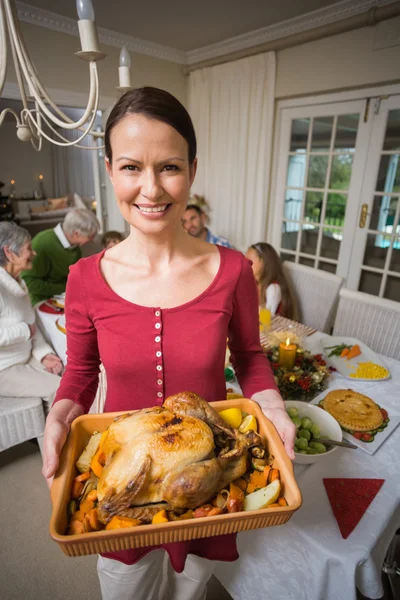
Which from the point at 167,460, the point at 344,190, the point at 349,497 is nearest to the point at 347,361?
the point at 349,497

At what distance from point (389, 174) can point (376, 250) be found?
2.22 feet

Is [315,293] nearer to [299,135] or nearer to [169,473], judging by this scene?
[169,473]

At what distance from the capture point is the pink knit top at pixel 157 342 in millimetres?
799

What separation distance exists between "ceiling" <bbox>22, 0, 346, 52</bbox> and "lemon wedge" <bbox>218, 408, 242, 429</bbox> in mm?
3219

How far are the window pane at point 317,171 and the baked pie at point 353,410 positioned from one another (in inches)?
110

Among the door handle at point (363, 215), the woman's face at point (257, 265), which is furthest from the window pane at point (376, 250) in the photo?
the woman's face at point (257, 265)

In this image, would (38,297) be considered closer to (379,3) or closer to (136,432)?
(136,432)

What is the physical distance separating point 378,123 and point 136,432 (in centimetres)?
337

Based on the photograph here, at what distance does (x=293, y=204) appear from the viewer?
3.89 metres

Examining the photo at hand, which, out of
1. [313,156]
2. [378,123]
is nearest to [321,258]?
[313,156]

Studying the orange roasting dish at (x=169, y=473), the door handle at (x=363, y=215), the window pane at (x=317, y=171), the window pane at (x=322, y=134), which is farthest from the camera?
the window pane at (x=317, y=171)

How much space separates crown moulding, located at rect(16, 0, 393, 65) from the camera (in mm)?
2887

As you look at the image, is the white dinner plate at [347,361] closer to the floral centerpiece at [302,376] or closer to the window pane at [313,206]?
the floral centerpiece at [302,376]

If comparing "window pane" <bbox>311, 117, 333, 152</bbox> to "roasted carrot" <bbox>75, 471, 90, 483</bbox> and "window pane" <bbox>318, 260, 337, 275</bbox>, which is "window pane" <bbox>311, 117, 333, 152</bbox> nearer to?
"window pane" <bbox>318, 260, 337, 275</bbox>
